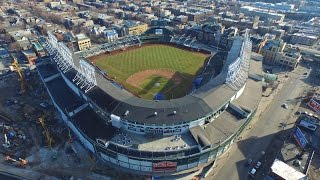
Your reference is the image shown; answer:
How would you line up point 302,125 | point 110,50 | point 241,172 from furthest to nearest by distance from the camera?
point 110,50 → point 302,125 → point 241,172

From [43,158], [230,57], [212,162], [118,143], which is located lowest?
[43,158]

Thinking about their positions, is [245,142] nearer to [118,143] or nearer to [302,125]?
[302,125]

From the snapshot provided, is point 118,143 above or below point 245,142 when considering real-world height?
above

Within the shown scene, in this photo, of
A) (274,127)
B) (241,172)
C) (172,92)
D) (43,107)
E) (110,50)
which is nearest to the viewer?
(241,172)

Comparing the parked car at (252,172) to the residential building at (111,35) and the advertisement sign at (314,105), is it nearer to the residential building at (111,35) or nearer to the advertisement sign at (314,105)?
the advertisement sign at (314,105)

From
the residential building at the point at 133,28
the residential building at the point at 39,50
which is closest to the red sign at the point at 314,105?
the residential building at the point at 133,28

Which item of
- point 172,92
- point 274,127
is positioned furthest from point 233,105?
point 172,92

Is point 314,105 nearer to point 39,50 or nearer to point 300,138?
point 300,138
